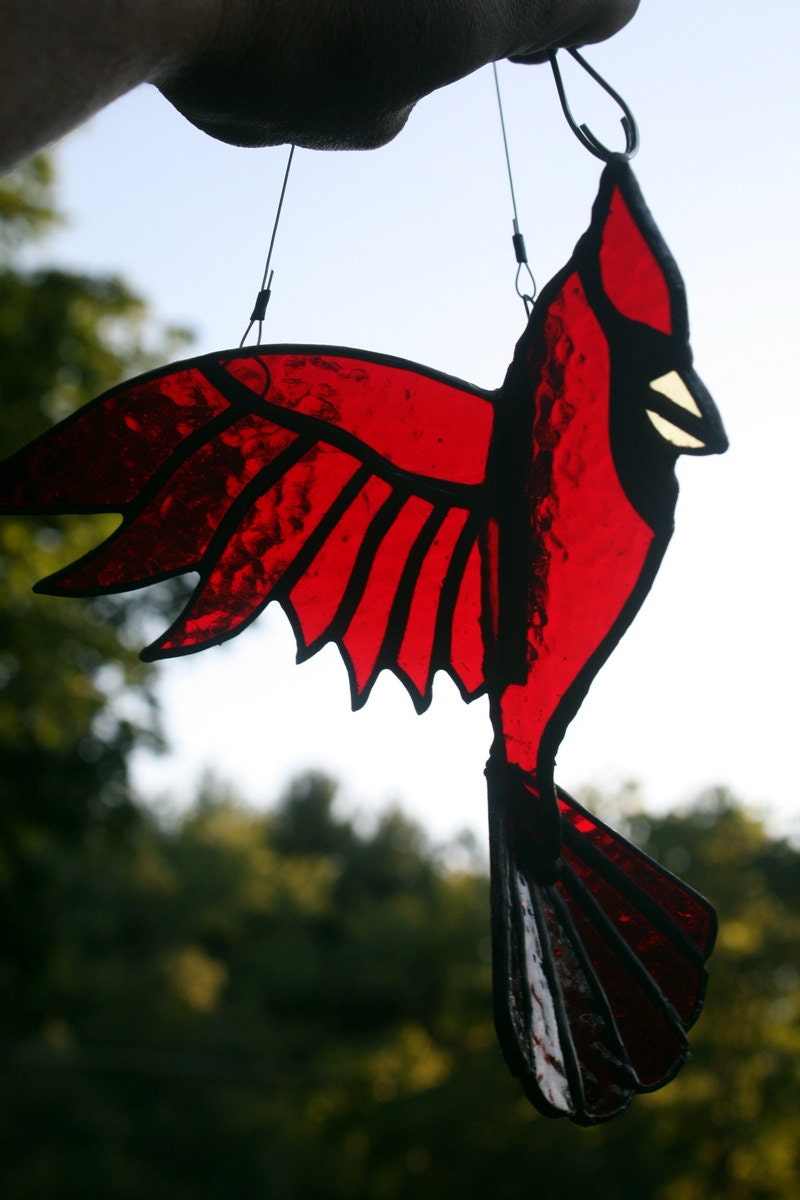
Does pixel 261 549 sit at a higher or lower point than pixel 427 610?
higher

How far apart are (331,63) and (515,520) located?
2.45 feet

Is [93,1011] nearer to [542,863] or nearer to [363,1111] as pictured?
[363,1111]

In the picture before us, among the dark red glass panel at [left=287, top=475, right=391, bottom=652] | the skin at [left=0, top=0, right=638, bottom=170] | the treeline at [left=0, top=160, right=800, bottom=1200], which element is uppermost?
the treeline at [left=0, top=160, right=800, bottom=1200]

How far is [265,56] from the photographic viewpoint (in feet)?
5.26

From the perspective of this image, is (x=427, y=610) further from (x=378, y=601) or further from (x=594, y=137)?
(x=594, y=137)

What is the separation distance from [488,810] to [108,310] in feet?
22.7

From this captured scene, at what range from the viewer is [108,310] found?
305 inches

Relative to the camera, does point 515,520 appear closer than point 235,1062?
Yes

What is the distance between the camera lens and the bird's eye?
1.54m

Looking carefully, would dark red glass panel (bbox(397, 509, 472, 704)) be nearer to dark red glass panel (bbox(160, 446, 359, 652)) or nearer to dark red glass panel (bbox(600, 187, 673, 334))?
dark red glass panel (bbox(160, 446, 359, 652))

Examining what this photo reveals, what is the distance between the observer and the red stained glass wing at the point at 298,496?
1547 mm

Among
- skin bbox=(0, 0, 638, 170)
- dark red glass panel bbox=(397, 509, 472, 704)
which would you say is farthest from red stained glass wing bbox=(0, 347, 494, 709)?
skin bbox=(0, 0, 638, 170)

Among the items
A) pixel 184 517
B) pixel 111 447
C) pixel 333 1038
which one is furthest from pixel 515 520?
pixel 333 1038

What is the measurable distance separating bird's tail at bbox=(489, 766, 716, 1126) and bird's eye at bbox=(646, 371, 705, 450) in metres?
0.53
